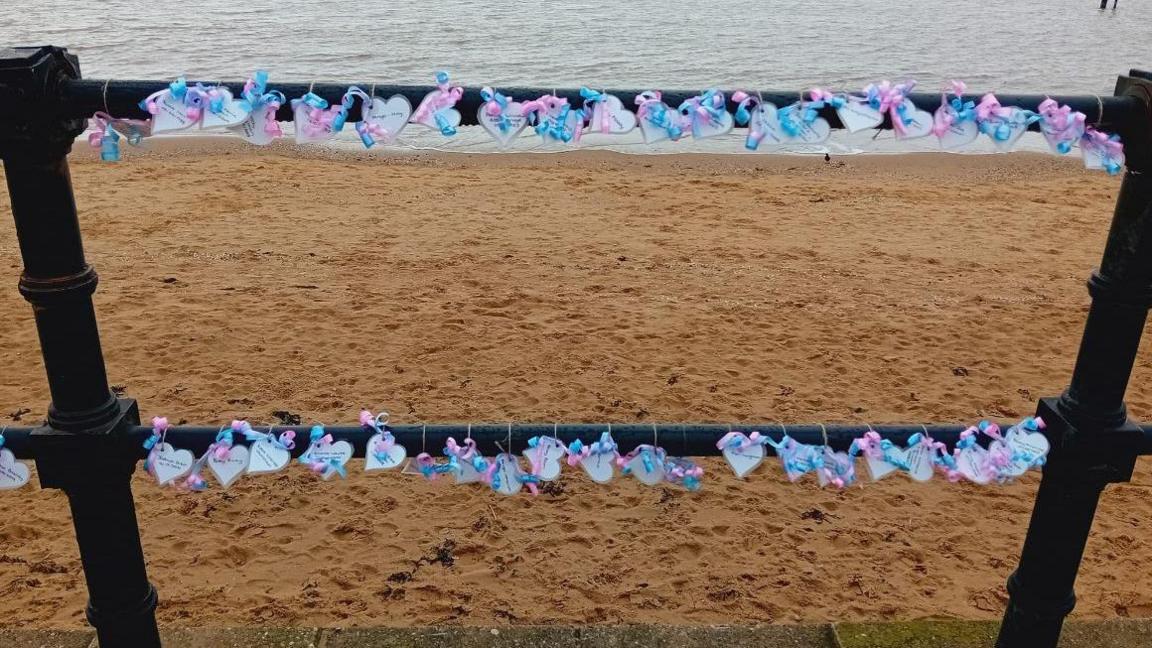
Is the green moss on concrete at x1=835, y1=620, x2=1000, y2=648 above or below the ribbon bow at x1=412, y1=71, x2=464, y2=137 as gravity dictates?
below

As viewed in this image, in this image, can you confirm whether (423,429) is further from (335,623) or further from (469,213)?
(469,213)

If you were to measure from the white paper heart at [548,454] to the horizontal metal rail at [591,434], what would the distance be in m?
0.02

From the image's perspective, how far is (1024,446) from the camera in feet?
6.94

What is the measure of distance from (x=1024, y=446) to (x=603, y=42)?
73.6 feet

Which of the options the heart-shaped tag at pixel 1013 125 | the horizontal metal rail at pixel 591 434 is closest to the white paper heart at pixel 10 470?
the horizontal metal rail at pixel 591 434

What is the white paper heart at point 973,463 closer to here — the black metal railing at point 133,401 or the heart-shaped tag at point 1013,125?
the black metal railing at point 133,401

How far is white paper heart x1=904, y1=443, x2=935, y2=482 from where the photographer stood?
A: 210 centimetres

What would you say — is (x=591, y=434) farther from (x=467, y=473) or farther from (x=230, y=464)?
(x=230, y=464)

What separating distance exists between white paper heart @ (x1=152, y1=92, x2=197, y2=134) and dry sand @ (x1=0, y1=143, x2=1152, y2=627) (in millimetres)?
2635

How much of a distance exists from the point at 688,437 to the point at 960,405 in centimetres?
447

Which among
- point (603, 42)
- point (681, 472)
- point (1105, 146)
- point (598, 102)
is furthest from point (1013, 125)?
point (603, 42)

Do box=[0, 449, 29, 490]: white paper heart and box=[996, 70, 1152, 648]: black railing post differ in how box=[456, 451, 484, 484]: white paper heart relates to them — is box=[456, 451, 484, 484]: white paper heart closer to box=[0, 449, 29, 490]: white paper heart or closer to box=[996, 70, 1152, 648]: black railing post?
box=[0, 449, 29, 490]: white paper heart

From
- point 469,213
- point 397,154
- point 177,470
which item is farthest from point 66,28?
point 177,470

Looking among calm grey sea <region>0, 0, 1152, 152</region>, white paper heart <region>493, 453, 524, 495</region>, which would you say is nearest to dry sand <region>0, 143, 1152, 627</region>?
white paper heart <region>493, 453, 524, 495</region>
